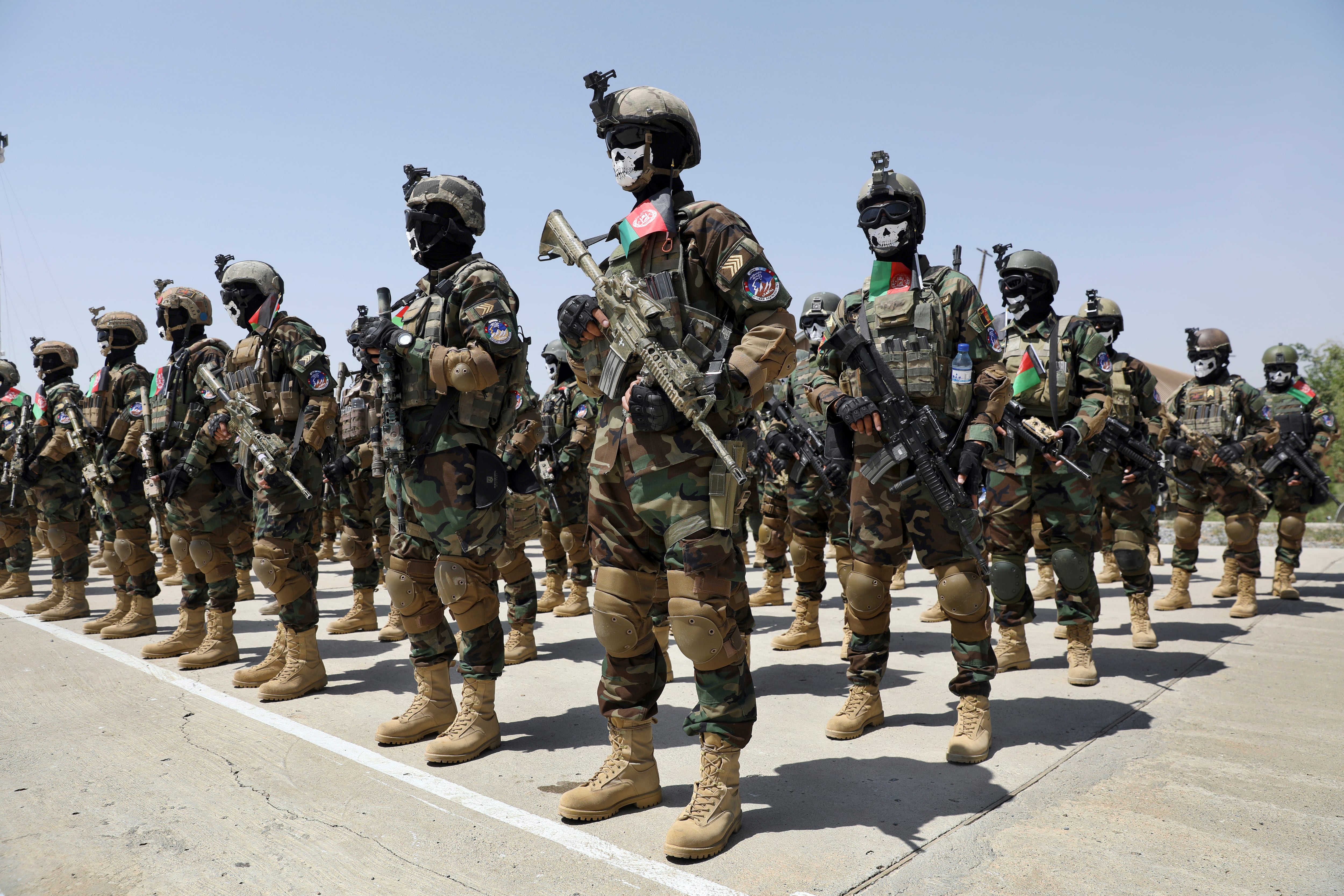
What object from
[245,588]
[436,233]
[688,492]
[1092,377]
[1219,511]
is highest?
[436,233]

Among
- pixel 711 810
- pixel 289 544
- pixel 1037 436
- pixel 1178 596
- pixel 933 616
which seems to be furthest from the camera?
pixel 1178 596

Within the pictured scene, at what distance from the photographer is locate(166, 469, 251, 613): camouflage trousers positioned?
Result: 617cm

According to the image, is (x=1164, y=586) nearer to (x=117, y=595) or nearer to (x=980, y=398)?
(x=980, y=398)

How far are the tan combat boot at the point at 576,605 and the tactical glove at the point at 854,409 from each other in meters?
4.67

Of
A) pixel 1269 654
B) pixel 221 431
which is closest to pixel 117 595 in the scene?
pixel 221 431

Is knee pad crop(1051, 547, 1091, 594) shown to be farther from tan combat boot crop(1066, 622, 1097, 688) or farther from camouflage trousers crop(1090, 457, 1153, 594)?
A: camouflage trousers crop(1090, 457, 1153, 594)

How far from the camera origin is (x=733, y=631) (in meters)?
3.18

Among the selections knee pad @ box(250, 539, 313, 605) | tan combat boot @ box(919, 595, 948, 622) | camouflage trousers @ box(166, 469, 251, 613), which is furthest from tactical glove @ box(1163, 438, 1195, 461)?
camouflage trousers @ box(166, 469, 251, 613)

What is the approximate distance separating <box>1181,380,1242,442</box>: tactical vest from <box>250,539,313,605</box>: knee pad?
27.5 feet

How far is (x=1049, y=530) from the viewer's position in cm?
569

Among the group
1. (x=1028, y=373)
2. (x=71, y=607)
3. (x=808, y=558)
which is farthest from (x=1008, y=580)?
(x=71, y=607)

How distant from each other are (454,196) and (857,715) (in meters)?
3.46

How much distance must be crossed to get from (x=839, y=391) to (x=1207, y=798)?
2377 millimetres

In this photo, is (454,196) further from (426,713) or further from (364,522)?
(364,522)
